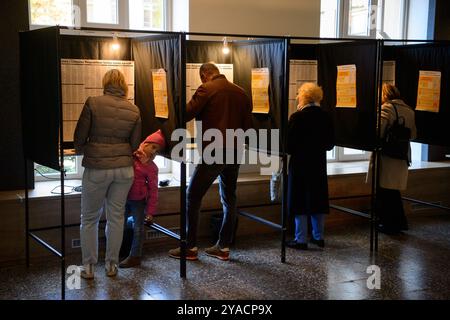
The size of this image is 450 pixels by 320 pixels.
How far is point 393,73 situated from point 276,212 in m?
1.71

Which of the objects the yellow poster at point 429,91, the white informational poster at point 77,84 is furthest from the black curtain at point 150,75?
the yellow poster at point 429,91

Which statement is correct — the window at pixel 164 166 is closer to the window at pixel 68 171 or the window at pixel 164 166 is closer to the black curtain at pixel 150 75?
the window at pixel 68 171

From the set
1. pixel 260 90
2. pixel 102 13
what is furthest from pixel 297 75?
pixel 102 13

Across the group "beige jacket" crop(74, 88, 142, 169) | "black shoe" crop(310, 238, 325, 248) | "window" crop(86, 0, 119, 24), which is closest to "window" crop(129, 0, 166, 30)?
"window" crop(86, 0, 119, 24)

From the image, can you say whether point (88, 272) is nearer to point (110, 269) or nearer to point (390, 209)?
point (110, 269)

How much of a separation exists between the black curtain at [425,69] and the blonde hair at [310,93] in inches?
37.3

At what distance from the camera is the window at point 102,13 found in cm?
518

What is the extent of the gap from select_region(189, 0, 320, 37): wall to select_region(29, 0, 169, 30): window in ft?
1.30

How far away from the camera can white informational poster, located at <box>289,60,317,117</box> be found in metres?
5.32

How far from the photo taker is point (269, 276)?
14.6 ft

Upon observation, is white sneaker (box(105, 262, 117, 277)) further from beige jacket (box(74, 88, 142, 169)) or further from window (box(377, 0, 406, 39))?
window (box(377, 0, 406, 39))

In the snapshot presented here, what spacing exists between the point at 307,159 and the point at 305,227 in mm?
591
